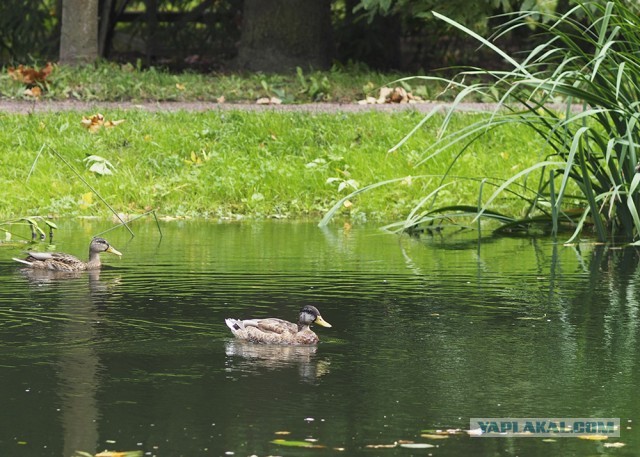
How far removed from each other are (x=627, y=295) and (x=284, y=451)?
13.8 feet

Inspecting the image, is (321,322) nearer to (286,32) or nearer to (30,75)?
(30,75)

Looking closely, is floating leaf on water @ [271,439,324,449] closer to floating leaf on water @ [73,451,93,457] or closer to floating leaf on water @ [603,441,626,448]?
floating leaf on water @ [73,451,93,457]

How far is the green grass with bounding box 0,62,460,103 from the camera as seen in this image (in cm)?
1803

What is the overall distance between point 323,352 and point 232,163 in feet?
26.4

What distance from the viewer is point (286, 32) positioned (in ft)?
66.5

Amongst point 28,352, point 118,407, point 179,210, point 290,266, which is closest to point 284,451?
point 118,407

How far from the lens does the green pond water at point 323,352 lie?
18.0 ft

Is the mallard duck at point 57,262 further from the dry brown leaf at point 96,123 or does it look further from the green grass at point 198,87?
the green grass at point 198,87

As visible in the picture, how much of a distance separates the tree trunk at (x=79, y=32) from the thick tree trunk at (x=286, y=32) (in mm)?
2272

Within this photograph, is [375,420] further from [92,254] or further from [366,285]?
[92,254]

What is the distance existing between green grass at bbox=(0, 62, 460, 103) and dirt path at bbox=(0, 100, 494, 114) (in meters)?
0.37

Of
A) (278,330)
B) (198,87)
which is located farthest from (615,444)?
(198,87)

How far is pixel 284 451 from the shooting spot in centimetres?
521

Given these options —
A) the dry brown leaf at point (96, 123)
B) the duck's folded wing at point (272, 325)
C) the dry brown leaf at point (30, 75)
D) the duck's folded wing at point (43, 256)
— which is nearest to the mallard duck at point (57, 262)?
the duck's folded wing at point (43, 256)
